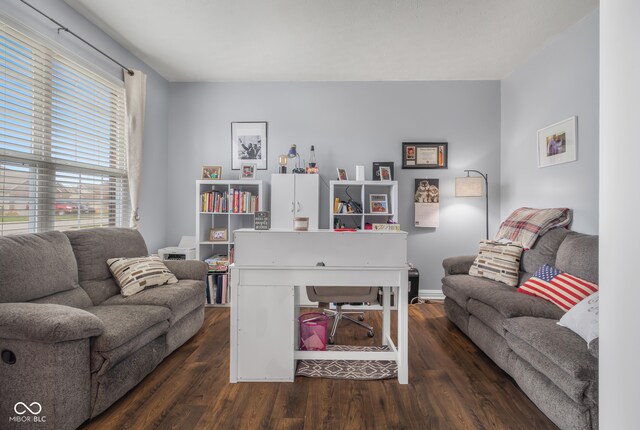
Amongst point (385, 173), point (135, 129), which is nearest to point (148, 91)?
point (135, 129)

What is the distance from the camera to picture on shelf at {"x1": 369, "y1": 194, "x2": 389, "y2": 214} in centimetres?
416

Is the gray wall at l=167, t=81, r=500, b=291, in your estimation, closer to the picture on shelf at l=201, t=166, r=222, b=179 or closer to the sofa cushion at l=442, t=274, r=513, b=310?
the picture on shelf at l=201, t=166, r=222, b=179

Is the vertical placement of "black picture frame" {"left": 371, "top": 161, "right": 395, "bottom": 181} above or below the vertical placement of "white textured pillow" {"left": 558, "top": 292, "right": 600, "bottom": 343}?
above

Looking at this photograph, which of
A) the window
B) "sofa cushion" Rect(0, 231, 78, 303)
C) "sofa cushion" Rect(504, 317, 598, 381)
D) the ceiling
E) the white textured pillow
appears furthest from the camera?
the ceiling

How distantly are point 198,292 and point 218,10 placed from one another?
2.45m

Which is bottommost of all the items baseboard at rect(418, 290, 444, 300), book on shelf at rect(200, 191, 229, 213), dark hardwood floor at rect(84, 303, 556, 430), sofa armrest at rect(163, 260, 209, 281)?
dark hardwood floor at rect(84, 303, 556, 430)

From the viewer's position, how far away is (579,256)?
2.46 meters

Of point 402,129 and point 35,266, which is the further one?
point 402,129

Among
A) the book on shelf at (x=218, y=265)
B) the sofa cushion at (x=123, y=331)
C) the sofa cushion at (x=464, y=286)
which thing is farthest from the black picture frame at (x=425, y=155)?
the sofa cushion at (x=123, y=331)

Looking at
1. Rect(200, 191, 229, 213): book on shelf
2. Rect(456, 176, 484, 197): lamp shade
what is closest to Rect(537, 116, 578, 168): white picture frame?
Rect(456, 176, 484, 197): lamp shade

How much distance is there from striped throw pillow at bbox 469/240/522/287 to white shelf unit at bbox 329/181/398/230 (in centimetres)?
110

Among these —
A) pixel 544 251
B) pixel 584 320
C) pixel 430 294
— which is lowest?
pixel 430 294

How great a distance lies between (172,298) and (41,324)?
3.18 ft

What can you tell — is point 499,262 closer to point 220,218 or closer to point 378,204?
point 378,204
